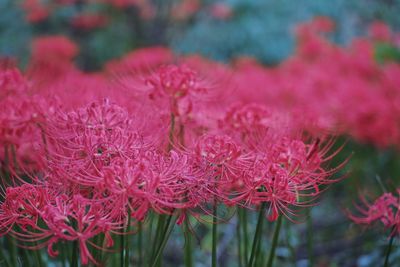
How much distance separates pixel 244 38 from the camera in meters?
7.47

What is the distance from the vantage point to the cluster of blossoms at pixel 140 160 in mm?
1156

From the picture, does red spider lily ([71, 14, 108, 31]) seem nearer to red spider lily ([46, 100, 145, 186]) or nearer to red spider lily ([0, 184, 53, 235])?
red spider lily ([46, 100, 145, 186])

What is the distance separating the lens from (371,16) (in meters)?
7.71

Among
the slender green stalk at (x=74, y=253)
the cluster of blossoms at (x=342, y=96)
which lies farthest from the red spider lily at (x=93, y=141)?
the cluster of blossoms at (x=342, y=96)

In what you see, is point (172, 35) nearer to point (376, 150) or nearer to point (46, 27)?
point (46, 27)

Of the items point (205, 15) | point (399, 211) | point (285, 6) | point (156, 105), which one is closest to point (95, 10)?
point (205, 15)

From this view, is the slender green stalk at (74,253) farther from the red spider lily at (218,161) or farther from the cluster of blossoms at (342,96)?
the cluster of blossoms at (342,96)

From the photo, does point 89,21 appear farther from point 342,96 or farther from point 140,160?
point 140,160

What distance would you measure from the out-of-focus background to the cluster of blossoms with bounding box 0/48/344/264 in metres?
1.50

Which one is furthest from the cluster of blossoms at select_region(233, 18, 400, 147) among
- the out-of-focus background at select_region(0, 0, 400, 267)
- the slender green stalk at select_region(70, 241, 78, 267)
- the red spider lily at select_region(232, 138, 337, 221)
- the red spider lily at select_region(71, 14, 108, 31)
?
the red spider lily at select_region(71, 14, 108, 31)

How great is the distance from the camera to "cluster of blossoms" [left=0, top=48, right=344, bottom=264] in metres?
1.16

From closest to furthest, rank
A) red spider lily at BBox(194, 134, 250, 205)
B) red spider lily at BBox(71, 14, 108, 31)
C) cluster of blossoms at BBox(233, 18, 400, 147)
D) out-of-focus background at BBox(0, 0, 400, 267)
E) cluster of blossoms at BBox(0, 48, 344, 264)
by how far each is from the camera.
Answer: cluster of blossoms at BBox(0, 48, 344, 264)
red spider lily at BBox(194, 134, 250, 205)
cluster of blossoms at BBox(233, 18, 400, 147)
out-of-focus background at BBox(0, 0, 400, 267)
red spider lily at BBox(71, 14, 108, 31)

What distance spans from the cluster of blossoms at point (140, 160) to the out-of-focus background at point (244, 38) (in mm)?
1505

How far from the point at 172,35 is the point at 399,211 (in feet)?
19.0
